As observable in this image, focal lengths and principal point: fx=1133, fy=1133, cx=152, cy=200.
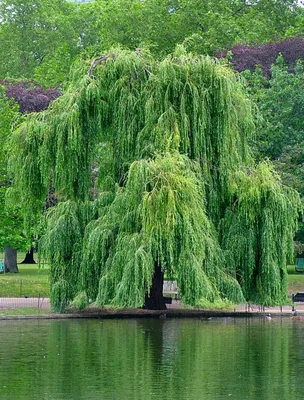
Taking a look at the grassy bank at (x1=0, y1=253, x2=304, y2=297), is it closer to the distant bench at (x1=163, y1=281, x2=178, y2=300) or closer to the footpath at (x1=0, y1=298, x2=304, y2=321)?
the footpath at (x1=0, y1=298, x2=304, y2=321)

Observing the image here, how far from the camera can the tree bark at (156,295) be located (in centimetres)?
4734

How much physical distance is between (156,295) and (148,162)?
653 cm

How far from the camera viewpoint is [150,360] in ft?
109

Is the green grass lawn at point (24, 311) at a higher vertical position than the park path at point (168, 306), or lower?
lower

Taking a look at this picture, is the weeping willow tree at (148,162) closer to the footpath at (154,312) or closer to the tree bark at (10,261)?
the footpath at (154,312)

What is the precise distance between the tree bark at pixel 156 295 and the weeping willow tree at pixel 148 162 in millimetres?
59

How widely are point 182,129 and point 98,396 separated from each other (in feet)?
66.3

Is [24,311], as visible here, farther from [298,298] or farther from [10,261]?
[10,261]

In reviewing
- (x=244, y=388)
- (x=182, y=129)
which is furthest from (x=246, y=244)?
(x=244, y=388)

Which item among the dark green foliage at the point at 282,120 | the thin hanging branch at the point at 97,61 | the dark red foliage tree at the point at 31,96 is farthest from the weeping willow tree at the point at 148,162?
the dark red foliage tree at the point at 31,96

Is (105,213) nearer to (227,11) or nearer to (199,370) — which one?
(199,370)

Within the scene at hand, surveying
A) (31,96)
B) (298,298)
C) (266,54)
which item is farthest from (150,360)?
(266,54)

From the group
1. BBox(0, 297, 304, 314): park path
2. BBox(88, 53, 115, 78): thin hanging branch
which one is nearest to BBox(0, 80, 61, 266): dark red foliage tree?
BBox(0, 297, 304, 314): park path

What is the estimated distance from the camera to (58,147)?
150 ft
